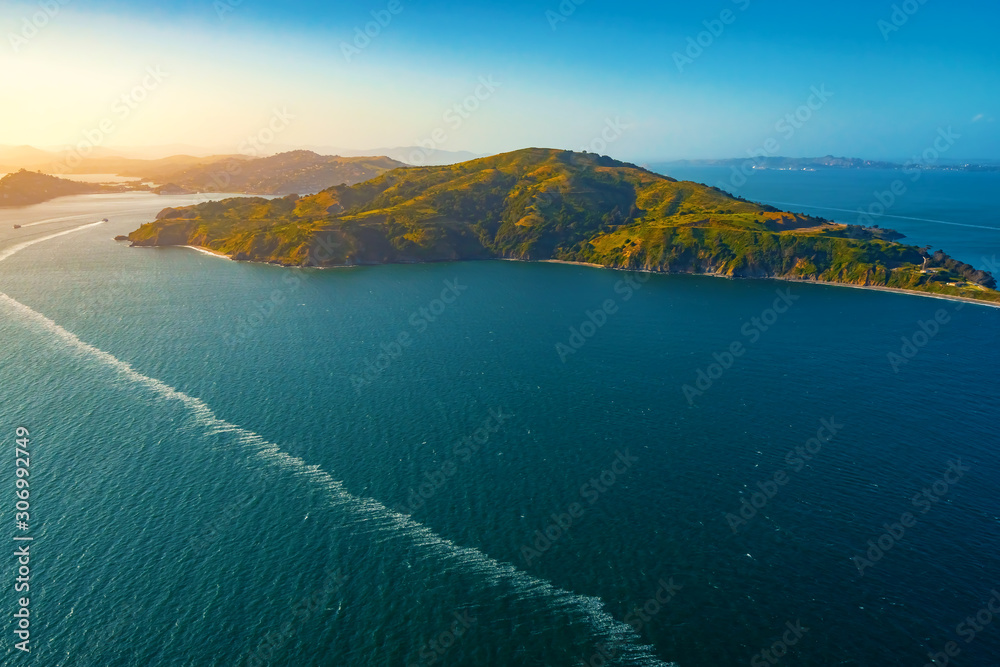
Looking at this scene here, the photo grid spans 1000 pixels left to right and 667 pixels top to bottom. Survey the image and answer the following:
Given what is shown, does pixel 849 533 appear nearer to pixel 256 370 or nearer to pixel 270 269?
pixel 256 370

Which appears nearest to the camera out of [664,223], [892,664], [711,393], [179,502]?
[892,664]

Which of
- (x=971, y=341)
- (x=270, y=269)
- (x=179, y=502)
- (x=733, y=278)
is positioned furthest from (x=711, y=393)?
(x=270, y=269)

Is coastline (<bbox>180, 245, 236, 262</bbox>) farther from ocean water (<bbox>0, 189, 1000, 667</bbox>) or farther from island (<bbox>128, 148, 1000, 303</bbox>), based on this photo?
ocean water (<bbox>0, 189, 1000, 667</bbox>)

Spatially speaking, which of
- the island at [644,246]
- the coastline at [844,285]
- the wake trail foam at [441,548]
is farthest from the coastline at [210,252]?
the wake trail foam at [441,548]

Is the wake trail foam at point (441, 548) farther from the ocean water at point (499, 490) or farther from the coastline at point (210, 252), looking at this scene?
the coastline at point (210, 252)

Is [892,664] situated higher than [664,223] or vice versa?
[664,223]

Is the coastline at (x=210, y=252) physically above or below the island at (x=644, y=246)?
below

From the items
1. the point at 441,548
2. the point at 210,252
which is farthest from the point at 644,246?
the point at 210,252
